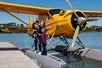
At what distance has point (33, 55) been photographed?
1255 centimetres

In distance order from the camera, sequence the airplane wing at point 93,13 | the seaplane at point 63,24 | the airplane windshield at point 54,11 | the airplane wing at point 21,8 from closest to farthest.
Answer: the seaplane at point 63,24 → the airplane windshield at point 54,11 → the airplane wing at point 21,8 → the airplane wing at point 93,13

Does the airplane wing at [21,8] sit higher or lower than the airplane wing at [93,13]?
higher

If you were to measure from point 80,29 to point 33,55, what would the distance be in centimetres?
255

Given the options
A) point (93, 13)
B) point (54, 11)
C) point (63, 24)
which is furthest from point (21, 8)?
point (93, 13)

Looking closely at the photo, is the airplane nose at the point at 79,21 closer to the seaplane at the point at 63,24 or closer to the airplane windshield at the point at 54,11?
the seaplane at the point at 63,24

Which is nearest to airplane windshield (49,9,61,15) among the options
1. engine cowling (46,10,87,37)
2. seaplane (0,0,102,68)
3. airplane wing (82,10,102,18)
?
seaplane (0,0,102,68)

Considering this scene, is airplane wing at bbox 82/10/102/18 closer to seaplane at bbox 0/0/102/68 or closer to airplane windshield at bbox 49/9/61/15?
seaplane at bbox 0/0/102/68

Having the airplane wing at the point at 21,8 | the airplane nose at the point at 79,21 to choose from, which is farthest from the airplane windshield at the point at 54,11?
the airplane nose at the point at 79,21

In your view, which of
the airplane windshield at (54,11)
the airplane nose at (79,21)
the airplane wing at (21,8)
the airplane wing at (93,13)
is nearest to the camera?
the airplane nose at (79,21)

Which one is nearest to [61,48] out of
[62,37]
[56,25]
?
[62,37]

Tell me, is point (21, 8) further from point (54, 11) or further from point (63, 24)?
point (63, 24)

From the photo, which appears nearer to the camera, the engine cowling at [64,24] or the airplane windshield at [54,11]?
the engine cowling at [64,24]

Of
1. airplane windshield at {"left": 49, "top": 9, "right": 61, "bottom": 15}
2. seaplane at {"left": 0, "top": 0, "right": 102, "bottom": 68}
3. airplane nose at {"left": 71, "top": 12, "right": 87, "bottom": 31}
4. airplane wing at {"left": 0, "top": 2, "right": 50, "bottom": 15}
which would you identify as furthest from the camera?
airplane wing at {"left": 0, "top": 2, "right": 50, "bottom": 15}

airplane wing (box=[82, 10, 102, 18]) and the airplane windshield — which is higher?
the airplane windshield
